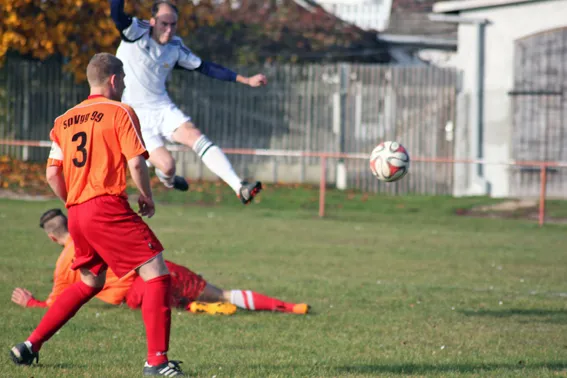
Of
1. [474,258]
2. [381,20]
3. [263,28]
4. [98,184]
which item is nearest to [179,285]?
[98,184]

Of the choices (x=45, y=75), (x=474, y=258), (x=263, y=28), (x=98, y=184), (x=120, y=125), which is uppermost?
(x=263, y=28)

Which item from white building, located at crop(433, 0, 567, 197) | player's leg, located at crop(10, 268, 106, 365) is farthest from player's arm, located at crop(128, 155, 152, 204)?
white building, located at crop(433, 0, 567, 197)

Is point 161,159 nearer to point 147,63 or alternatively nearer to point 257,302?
point 147,63

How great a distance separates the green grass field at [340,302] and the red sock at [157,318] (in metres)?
0.25

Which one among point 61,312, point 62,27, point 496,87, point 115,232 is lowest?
point 61,312

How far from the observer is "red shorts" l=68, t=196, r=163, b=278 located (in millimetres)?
5750

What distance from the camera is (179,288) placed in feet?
28.1

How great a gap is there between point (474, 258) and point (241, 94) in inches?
500

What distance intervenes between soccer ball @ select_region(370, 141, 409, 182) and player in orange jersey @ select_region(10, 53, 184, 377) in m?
3.59

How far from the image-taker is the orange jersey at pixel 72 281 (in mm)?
8148

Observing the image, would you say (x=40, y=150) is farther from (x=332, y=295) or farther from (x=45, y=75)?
(x=332, y=295)

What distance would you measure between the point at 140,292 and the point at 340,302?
2.07 meters

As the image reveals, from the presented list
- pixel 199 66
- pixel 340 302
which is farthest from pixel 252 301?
pixel 199 66

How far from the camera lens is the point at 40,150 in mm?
23750
